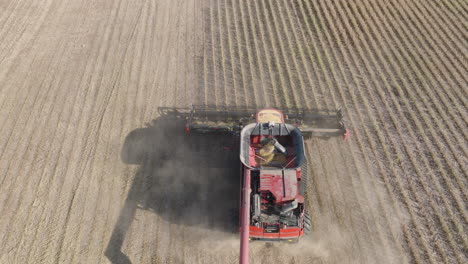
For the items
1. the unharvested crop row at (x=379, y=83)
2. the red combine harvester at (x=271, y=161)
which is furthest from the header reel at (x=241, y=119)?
the unharvested crop row at (x=379, y=83)

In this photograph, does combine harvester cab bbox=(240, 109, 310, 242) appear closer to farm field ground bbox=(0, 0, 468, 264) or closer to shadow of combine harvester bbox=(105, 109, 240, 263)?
farm field ground bbox=(0, 0, 468, 264)

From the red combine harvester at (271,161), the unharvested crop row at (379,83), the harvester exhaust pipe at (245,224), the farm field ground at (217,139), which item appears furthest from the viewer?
the unharvested crop row at (379,83)

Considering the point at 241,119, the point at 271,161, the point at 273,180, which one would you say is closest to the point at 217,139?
the point at 241,119

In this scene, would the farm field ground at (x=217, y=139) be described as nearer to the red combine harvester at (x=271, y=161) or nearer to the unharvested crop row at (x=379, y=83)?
the unharvested crop row at (x=379, y=83)

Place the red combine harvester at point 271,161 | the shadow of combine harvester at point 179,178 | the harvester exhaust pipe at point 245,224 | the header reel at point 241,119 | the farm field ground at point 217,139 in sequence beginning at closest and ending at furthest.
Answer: the harvester exhaust pipe at point 245,224 → the red combine harvester at point 271,161 → the farm field ground at point 217,139 → the shadow of combine harvester at point 179,178 → the header reel at point 241,119

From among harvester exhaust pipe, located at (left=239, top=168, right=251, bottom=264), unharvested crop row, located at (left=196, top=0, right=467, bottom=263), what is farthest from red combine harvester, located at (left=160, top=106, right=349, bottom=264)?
unharvested crop row, located at (left=196, top=0, right=467, bottom=263)

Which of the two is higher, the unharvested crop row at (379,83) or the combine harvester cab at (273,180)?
the unharvested crop row at (379,83)

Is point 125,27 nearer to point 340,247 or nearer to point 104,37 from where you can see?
point 104,37

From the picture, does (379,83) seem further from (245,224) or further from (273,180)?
(245,224)
